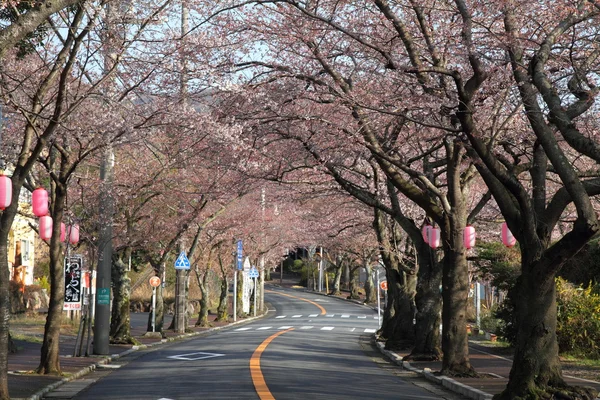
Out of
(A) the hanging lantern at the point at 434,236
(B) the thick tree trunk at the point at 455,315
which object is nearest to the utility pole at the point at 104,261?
(A) the hanging lantern at the point at 434,236

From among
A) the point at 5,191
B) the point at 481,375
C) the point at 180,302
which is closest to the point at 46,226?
the point at 5,191

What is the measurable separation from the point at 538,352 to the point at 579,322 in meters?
11.3

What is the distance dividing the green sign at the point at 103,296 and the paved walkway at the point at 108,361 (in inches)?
59.7

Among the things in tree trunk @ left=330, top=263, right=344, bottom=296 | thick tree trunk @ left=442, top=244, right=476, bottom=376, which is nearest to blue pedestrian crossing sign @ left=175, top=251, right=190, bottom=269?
thick tree trunk @ left=442, top=244, right=476, bottom=376

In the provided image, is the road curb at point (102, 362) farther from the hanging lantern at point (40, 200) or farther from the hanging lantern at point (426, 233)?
the hanging lantern at point (426, 233)

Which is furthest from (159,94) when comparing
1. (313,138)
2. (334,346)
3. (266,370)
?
(334,346)

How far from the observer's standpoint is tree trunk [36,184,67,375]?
56.6 ft

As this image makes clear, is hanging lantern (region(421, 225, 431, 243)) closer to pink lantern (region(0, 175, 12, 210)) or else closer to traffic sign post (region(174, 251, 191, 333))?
pink lantern (region(0, 175, 12, 210))

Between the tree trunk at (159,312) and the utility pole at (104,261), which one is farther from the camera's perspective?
the tree trunk at (159,312)

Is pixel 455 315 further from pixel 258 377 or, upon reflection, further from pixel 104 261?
pixel 104 261

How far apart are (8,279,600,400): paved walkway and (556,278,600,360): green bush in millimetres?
2021

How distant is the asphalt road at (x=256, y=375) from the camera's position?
1352 centimetres

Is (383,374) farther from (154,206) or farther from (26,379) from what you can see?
(154,206)

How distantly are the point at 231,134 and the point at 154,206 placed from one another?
19.4 meters
